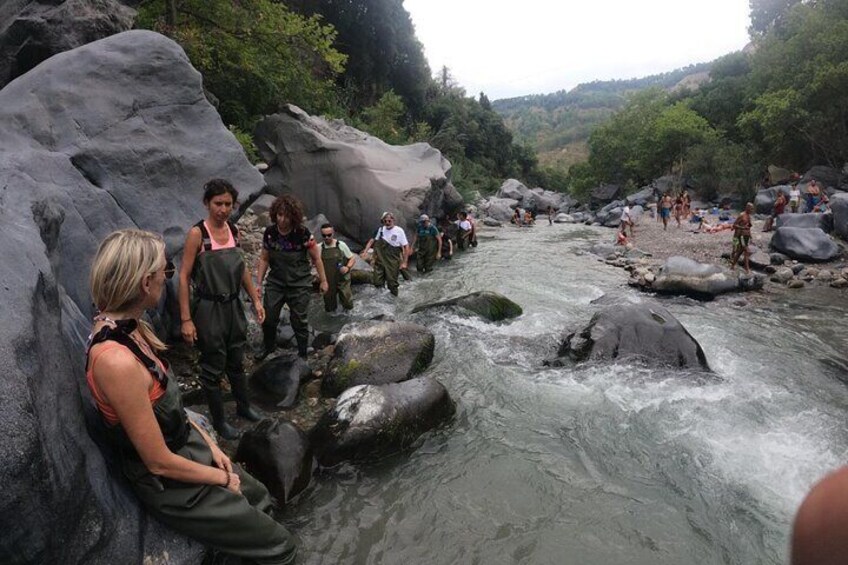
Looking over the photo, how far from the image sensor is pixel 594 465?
13.8 feet

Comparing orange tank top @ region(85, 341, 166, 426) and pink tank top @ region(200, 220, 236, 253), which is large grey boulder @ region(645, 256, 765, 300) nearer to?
pink tank top @ region(200, 220, 236, 253)

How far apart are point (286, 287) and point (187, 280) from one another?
1922 millimetres

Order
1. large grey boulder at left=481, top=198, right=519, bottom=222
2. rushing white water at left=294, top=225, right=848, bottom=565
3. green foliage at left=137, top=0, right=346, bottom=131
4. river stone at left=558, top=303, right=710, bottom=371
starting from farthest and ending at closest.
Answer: large grey boulder at left=481, top=198, right=519, bottom=222 < green foliage at left=137, top=0, right=346, bottom=131 < river stone at left=558, top=303, right=710, bottom=371 < rushing white water at left=294, top=225, right=848, bottom=565

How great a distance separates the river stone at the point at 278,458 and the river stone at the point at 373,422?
248 millimetres

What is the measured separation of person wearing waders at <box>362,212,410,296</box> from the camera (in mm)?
9789

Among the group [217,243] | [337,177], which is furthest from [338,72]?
[217,243]

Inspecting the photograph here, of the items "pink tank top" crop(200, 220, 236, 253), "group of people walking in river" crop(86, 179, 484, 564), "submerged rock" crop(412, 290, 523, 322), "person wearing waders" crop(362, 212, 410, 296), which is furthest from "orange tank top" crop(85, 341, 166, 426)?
"person wearing waders" crop(362, 212, 410, 296)

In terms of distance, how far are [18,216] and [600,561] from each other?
4045 millimetres

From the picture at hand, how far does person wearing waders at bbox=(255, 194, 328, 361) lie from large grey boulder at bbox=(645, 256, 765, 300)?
803cm

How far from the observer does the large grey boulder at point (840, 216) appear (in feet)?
46.3

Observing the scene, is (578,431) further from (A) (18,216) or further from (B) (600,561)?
(A) (18,216)

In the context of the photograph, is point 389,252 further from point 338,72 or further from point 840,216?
point 840,216

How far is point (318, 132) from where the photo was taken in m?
15.2

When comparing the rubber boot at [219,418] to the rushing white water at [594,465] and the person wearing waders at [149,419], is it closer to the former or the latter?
the rushing white water at [594,465]
